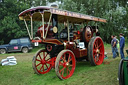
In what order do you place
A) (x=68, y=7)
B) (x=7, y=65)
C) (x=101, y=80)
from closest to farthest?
1. (x=101, y=80)
2. (x=7, y=65)
3. (x=68, y=7)

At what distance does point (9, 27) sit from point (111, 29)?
40.6ft

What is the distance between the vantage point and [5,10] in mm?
18438

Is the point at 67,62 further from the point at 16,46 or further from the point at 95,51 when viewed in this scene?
the point at 16,46

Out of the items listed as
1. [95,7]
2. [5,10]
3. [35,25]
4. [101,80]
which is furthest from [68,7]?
[101,80]

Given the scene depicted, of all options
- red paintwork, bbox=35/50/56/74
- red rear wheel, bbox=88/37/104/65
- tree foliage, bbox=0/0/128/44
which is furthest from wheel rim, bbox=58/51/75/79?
tree foliage, bbox=0/0/128/44

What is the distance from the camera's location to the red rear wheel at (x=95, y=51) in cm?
623

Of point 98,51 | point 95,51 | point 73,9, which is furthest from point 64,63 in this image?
point 73,9

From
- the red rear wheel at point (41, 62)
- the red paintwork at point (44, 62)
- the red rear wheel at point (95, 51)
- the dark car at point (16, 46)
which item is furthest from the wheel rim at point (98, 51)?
the dark car at point (16, 46)

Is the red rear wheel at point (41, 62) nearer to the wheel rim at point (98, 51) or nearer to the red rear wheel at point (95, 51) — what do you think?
the red rear wheel at point (95, 51)

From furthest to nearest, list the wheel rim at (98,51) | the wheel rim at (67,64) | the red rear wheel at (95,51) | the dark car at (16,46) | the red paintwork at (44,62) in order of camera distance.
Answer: the dark car at (16,46), the wheel rim at (98,51), the red rear wheel at (95,51), the red paintwork at (44,62), the wheel rim at (67,64)

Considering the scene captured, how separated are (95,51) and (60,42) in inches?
76.5

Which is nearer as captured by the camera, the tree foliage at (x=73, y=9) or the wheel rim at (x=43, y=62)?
the wheel rim at (x=43, y=62)

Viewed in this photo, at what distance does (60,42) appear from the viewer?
5.43 metres

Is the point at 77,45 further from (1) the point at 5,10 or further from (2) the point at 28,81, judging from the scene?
(1) the point at 5,10
